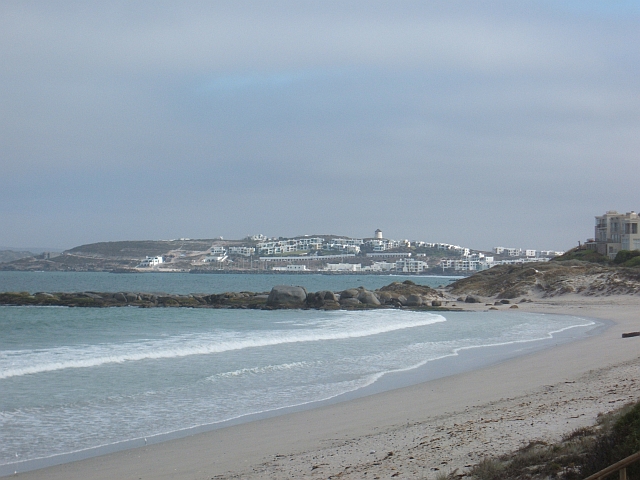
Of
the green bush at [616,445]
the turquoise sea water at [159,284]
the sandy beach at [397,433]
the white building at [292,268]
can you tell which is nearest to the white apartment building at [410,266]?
the white building at [292,268]

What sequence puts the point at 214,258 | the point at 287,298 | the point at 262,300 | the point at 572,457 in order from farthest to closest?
the point at 214,258, the point at 262,300, the point at 287,298, the point at 572,457

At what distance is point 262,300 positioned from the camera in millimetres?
47250

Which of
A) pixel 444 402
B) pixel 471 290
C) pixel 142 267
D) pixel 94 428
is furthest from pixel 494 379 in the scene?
pixel 142 267

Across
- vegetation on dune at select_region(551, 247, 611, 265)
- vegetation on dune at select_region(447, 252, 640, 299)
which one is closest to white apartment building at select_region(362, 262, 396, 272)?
vegetation on dune at select_region(551, 247, 611, 265)

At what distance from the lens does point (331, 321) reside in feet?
103

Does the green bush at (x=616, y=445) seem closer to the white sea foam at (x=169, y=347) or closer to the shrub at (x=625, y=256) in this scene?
the white sea foam at (x=169, y=347)

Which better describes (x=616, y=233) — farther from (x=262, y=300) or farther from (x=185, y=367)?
(x=185, y=367)

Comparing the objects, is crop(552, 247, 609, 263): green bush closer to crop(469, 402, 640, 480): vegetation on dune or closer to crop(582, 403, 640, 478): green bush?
crop(469, 402, 640, 480): vegetation on dune

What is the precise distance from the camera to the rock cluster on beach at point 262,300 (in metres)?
44.3

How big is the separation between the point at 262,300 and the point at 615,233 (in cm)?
4278

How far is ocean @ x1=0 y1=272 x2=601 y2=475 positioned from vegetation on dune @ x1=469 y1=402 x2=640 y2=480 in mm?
5162

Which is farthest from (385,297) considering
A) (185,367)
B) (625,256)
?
(185,367)

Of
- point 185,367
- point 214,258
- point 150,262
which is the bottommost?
point 185,367

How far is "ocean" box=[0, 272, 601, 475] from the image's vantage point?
393 inches
